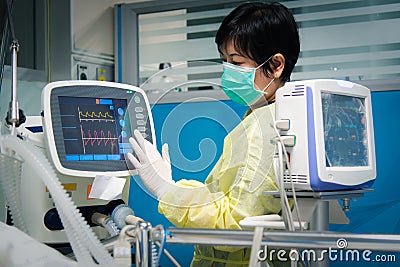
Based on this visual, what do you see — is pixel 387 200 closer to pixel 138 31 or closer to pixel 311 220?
pixel 311 220

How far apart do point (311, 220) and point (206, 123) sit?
1.25 ft

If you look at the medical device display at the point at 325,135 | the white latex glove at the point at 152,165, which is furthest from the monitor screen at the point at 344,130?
the white latex glove at the point at 152,165

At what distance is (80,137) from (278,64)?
603 millimetres

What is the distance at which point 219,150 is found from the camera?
58.3 inches

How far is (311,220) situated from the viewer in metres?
1.44

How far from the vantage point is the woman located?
137 cm

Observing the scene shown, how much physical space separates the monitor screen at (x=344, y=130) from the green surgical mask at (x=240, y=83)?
0.25m

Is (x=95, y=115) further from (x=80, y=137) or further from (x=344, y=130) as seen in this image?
(x=344, y=130)

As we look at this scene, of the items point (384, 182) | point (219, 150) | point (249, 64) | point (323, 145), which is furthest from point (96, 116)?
point (384, 182)

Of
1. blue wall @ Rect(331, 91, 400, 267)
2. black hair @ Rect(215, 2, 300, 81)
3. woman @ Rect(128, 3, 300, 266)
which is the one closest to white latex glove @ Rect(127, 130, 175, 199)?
woman @ Rect(128, 3, 300, 266)

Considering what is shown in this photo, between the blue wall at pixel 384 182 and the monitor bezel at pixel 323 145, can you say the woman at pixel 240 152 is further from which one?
the blue wall at pixel 384 182

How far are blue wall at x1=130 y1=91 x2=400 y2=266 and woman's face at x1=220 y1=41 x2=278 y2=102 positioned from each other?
114 millimetres

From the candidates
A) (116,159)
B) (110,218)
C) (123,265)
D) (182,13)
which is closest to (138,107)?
(116,159)

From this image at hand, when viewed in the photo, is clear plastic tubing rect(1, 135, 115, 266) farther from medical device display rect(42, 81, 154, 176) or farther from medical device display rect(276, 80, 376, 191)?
medical device display rect(276, 80, 376, 191)
